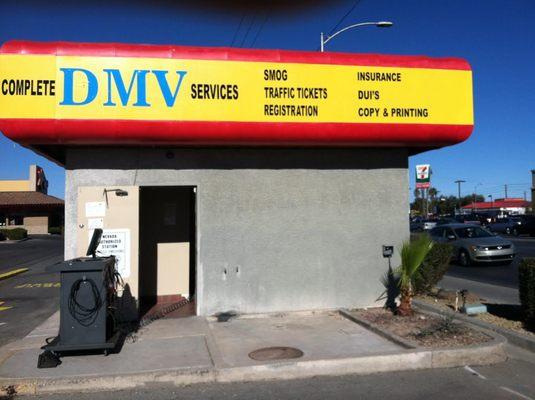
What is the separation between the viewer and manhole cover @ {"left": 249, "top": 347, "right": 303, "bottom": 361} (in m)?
6.45

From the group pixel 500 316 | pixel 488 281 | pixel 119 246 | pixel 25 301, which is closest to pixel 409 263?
pixel 500 316

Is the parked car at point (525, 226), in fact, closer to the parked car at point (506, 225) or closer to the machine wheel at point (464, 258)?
the parked car at point (506, 225)

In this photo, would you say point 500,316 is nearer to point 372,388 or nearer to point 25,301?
point 372,388

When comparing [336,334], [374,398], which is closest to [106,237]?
[336,334]

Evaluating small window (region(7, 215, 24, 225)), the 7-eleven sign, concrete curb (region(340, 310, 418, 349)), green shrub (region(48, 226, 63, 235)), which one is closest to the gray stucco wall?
concrete curb (region(340, 310, 418, 349))

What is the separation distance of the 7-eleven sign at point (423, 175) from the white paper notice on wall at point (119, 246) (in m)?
29.4

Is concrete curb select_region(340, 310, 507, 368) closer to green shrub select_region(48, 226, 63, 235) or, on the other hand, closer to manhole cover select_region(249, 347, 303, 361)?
manhole cover select_region(249, 347, 303, 361)

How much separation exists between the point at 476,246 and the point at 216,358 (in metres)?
14.7

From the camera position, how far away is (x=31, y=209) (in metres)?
54.3

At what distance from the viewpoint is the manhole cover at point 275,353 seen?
645cm

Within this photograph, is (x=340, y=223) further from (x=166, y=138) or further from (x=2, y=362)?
(x=2, y=362)

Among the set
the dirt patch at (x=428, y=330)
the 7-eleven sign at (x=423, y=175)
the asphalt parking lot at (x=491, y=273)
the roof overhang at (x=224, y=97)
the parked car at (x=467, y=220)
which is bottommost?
the asphalt parking lot at (x=491, y=273)

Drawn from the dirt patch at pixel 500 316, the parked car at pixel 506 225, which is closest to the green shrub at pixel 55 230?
the parked car at pixel 506 225

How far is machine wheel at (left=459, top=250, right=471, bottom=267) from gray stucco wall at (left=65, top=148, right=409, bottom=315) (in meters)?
10.5
